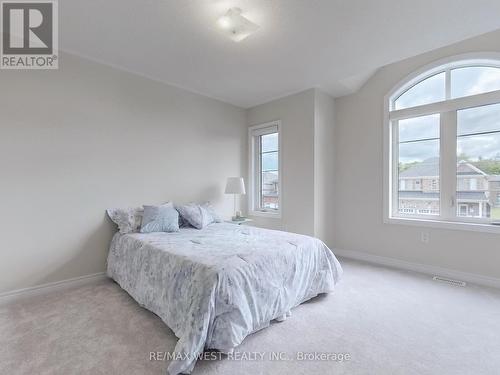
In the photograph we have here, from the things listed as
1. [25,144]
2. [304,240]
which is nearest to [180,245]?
[304,240]

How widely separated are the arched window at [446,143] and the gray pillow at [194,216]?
2.63 meters

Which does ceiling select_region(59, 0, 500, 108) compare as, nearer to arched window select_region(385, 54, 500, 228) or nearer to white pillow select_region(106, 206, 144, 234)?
arched window select_region(385, 54, 500, 228)

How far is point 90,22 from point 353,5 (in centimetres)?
232

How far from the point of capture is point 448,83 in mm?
3098

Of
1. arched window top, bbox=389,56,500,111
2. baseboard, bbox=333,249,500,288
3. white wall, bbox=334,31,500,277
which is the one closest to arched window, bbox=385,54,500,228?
arched window top, bbox=389,56,500,111

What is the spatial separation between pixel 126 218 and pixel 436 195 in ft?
13.1

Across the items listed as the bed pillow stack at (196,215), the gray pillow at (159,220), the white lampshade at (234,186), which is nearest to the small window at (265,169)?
the white lampshade at (234,186)

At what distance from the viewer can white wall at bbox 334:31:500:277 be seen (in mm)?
2840

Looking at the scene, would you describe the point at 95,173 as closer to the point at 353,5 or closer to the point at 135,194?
the point at 135,194

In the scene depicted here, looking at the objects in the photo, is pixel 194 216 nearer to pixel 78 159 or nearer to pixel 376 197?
pixel 78 159

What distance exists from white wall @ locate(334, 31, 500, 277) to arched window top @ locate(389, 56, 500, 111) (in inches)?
5.0

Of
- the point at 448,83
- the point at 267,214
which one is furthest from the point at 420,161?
the point at 267,214

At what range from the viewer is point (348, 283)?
2.81 m

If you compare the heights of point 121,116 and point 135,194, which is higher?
point 121,116
